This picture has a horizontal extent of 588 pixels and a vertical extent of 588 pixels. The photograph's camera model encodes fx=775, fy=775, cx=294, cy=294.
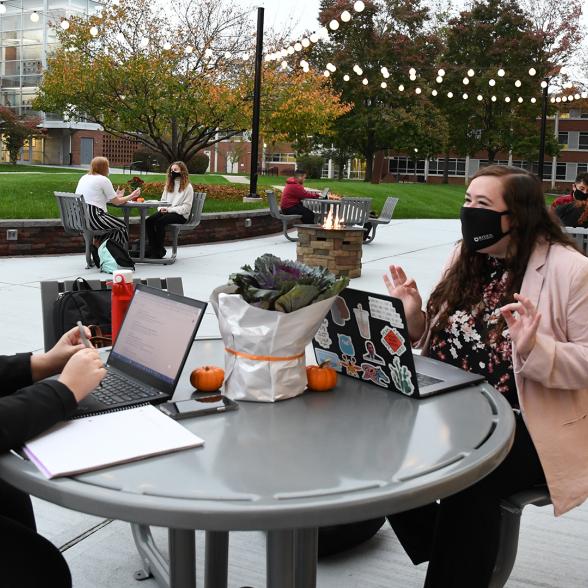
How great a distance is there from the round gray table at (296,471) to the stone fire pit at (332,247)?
777 centimetres

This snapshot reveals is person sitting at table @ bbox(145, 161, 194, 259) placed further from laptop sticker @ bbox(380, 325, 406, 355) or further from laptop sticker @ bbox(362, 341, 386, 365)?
laptop sticker @ bbox(380, 325, 406, 355)

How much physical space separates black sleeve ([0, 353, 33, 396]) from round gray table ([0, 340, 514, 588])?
467mm

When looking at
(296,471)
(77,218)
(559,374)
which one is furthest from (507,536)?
(77,218)

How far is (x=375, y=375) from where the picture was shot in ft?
7.64

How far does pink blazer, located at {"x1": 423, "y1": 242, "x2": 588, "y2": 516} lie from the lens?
7.72 ft

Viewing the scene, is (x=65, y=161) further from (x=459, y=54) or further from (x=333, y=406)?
(x=333, y=406)

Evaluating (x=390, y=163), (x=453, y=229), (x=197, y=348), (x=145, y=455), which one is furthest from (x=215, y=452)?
(x=390, y=163)

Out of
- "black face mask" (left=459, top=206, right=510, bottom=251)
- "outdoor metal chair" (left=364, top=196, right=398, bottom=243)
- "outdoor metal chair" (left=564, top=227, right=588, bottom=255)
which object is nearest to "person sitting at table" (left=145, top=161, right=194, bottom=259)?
"outdoor metal chair" (left=364, top=196, right=398, bottom=243)

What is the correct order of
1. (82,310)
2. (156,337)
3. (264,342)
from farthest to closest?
1. (82,310)
2. (156,337)
3. (264,342)

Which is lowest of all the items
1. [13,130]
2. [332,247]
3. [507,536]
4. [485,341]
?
[507,536]

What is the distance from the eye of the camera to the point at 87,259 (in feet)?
33.6

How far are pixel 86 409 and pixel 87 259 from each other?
8529 millimetres

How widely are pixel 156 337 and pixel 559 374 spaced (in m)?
1.23

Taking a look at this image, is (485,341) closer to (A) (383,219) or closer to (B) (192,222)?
(B) (192,222)
